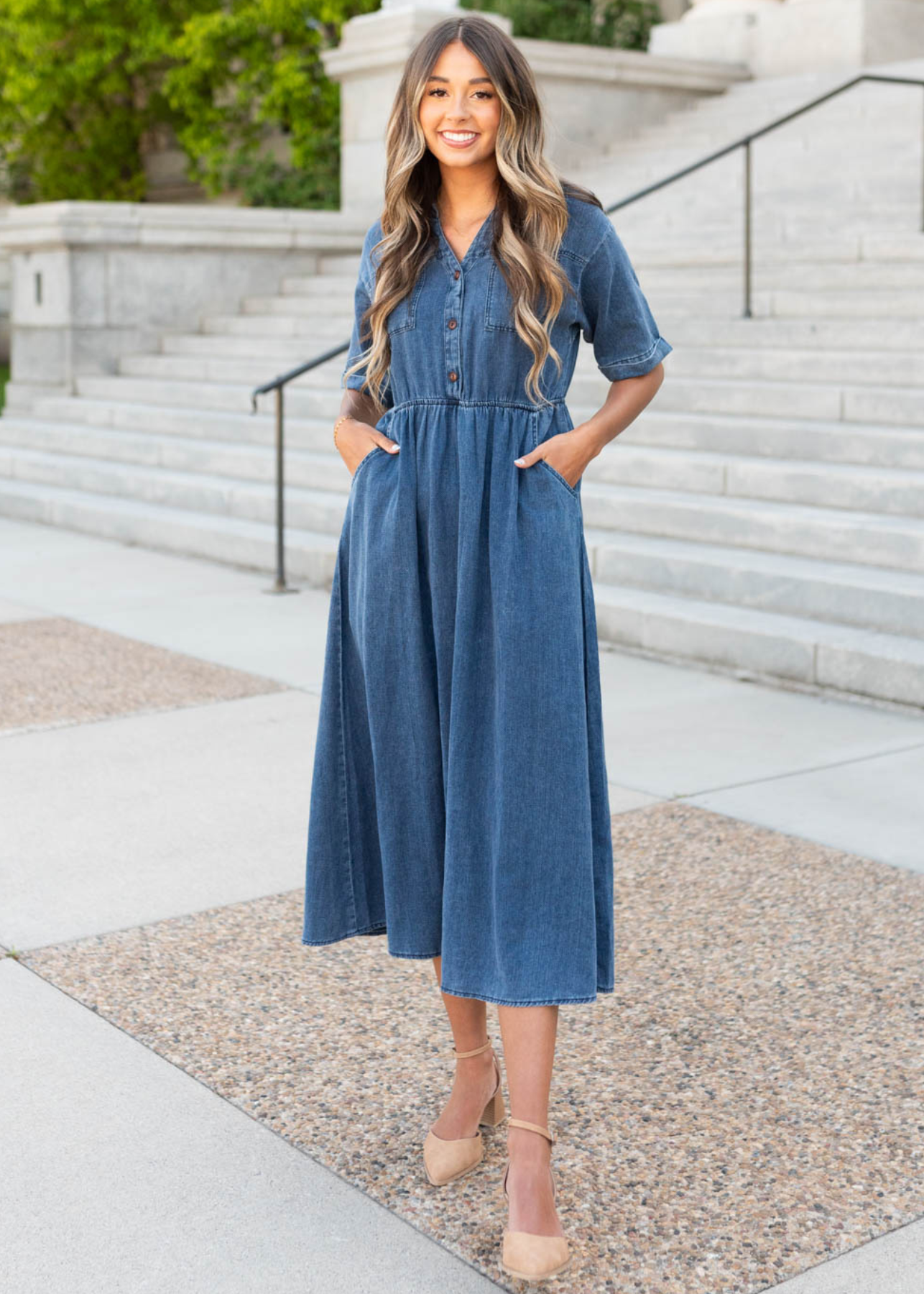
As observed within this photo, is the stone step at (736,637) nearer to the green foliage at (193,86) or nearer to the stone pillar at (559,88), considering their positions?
the stone pillar at (559,88)

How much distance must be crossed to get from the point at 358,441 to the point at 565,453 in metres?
0.38

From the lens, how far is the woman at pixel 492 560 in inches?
109

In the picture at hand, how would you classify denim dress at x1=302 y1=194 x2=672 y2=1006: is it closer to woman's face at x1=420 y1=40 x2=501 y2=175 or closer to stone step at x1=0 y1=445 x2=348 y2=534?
woman's face at x1=420 y1=40 x2=501 y2=175

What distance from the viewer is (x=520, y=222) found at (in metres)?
2.79

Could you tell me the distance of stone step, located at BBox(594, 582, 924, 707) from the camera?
6.48m

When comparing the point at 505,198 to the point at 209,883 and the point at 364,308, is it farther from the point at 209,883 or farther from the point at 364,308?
the point at 209,883

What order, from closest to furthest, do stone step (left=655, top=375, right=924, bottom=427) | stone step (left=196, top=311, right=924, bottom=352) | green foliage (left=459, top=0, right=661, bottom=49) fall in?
1. stone step (left=655, top=375, right=924, bottom=427)
2. stone step (left=196, top=311, right=924, bottom=352)
3. green foliage (left=459, top=0, right=661, bottom=49)

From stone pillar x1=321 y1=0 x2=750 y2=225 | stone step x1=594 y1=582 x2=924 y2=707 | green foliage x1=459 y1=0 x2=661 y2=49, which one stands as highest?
green foliage x1=459 y1=0 x2=661 y2=49

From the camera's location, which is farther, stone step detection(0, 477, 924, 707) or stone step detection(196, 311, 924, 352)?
stone step detection(196, 311, 924, 352)

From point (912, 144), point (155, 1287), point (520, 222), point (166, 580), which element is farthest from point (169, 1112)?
point (912, 144)

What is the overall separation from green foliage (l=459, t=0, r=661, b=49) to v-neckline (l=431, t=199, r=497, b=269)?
17400 millimetres

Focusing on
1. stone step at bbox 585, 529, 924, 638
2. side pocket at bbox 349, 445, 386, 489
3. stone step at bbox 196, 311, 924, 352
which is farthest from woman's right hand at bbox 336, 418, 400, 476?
stone step at bbox 196, 311, 924, 352

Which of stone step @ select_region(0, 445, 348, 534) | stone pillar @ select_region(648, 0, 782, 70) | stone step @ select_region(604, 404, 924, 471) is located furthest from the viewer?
stone pillar @ select_region(648, 0, 782, 70)

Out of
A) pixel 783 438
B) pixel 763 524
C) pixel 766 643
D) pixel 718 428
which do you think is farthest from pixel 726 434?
pixel 766 643
